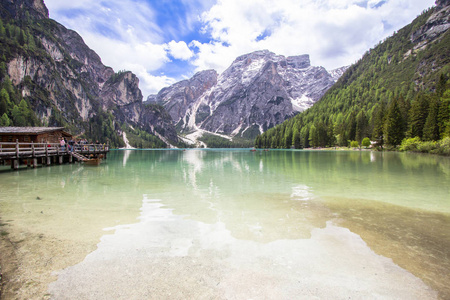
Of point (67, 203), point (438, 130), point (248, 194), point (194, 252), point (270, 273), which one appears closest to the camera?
point (270, 273)

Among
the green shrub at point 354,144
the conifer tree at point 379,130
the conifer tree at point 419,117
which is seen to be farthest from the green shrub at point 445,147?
the green shrub at point 354,144

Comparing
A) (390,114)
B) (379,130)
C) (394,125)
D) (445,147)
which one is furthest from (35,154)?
(379,130)

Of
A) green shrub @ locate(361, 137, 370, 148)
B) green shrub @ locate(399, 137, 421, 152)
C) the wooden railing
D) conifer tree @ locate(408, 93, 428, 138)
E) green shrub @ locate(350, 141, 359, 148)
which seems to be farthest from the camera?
green shrub @ locate(350, 141, 359, 148)

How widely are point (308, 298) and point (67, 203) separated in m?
13.4

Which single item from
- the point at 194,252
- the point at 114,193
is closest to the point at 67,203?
the point at 114,193

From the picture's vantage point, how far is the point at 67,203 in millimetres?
12758

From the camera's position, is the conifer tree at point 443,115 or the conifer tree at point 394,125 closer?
the conifer tree at point 443,115

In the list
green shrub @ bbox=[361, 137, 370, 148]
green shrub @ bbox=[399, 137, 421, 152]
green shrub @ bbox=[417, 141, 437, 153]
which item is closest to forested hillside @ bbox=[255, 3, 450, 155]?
green shrub @ bbox=[399, 137, 421, 152]

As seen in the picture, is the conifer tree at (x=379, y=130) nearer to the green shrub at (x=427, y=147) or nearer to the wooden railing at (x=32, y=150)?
the green shrub at (x=427, y=147)

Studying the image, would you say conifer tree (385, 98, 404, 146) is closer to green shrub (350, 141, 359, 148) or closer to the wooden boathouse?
green shrub (350, 141, 359, 148)

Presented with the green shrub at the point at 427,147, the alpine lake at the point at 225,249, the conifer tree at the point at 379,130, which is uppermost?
the conifer tree at the point at 379,130

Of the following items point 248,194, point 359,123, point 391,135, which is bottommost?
point 248,194

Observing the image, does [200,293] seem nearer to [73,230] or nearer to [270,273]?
[270,273]

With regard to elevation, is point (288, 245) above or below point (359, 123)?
below
